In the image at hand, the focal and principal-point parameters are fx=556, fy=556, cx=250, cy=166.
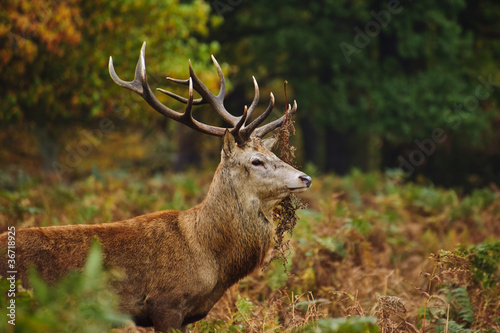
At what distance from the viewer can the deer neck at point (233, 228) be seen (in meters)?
4.45

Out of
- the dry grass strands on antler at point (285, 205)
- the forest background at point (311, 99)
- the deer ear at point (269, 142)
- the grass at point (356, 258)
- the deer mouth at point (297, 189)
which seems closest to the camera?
the grass at point (356, 258)

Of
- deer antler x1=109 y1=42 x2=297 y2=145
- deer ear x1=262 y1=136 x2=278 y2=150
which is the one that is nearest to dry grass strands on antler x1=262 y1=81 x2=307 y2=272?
deer ear x1=262 y1=136 x2=278 y2=150

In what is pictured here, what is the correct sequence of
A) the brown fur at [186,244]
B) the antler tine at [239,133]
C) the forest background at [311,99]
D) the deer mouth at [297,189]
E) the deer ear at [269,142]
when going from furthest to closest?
the forest background at [311,99] < the deer ear at [269,142] < the antler tine at [239,133] < the deer mouth at [297,189] < the brown fur at [186,244]

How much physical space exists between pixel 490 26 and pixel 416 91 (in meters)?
3.87

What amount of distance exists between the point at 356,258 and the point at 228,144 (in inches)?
107

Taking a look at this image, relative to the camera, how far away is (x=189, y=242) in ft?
14.5

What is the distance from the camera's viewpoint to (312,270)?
5762mm

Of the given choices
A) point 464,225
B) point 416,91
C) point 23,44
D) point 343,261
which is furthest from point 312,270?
point 416,91

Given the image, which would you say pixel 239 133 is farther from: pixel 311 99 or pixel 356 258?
pixel 311 99

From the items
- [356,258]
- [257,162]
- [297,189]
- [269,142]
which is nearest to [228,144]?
[257,162]

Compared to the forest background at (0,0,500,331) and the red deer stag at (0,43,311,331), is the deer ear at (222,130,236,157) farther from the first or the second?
the forest background at (0,0,500,331)

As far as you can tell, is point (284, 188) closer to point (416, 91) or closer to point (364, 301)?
point (364, 301)

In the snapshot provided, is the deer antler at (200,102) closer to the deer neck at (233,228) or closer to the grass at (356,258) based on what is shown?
the deer neck at (233,228)

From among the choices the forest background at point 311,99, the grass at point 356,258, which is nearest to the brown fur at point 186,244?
the grass at point 356,258
